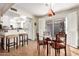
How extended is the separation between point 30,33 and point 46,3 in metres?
0.50

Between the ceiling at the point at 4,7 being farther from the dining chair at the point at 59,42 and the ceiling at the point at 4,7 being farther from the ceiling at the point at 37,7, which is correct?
the dining chair at the point at 59,42

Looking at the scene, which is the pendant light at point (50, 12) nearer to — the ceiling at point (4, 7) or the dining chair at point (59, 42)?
the dining chair at point (59, 42)

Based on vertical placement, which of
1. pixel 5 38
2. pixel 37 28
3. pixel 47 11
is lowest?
pixel 5 38

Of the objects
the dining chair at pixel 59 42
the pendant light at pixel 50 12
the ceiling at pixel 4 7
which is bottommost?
the dining chair at pixel 59 42

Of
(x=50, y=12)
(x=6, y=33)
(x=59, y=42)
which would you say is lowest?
(x=59, y=42)

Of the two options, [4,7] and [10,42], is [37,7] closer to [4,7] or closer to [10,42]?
[4,7]

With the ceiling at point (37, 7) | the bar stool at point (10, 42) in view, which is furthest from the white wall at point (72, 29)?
the bar stool at point (10, 42)

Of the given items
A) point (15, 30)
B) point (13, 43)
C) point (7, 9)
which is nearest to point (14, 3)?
point (7, 9)

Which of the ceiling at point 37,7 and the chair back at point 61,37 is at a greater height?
the ceiling at point 37,7

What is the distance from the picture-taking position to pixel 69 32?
223cm

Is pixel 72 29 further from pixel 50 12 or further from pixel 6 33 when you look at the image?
pixel 6 33

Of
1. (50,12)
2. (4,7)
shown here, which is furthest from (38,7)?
(4,7)

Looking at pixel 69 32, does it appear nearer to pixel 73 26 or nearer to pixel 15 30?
pixel 73 26

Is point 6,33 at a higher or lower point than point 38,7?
lower
